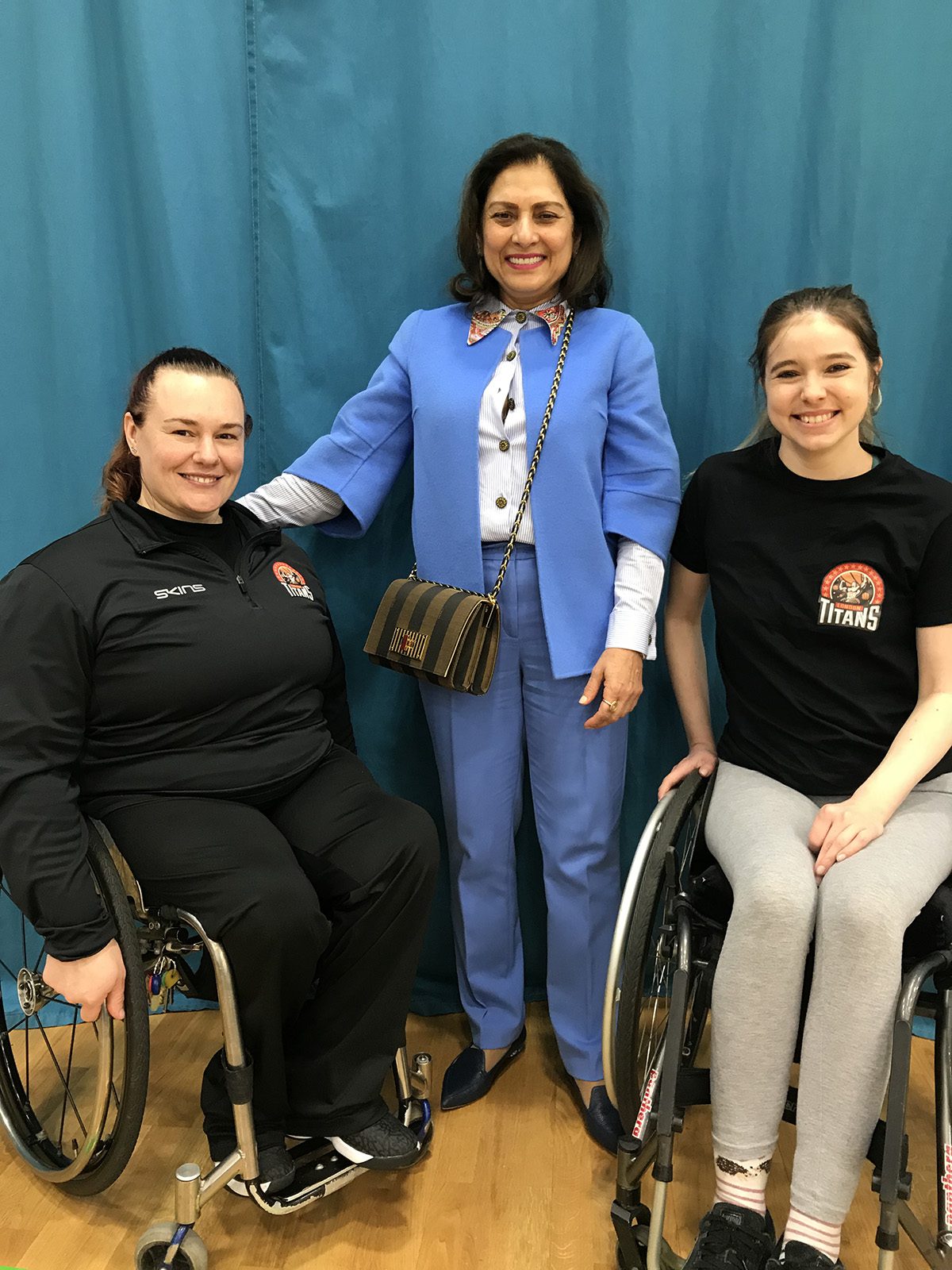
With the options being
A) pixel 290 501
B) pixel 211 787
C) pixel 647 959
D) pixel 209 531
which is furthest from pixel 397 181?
pixel 647 959

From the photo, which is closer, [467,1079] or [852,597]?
[852,597]

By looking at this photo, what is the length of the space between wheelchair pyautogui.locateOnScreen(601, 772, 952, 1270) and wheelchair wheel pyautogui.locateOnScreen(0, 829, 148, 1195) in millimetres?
627

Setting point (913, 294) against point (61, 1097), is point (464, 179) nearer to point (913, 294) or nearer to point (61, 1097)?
point (913, 294)

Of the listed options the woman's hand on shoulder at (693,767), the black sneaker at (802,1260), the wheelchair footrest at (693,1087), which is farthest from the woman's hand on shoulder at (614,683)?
the black sneaker at (802,1260)

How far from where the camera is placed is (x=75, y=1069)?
1.92 metres

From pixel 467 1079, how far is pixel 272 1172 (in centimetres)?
49

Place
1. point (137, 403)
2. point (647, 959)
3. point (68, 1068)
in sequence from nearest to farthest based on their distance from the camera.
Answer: point (647, 959), point (137, 403), point (68, 1068)

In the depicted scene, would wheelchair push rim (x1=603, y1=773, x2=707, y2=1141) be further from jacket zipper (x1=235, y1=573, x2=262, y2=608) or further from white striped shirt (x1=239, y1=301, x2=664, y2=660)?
jacket zipper (x1=235, y1=573, x2=262, y2=608)

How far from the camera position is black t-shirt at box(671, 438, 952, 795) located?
1.46 m

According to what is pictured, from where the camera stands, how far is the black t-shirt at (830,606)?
4.79ft

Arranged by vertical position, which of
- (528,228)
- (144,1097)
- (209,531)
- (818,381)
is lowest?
(144,1097)

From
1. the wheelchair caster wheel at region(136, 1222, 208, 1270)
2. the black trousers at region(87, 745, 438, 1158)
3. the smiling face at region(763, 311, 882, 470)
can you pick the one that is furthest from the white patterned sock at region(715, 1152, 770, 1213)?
the smiling face at region(763, 311, 882, 470)

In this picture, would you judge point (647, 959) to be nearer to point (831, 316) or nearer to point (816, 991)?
point (816, 991)

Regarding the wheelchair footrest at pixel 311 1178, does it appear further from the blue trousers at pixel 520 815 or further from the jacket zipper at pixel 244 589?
the jacket zipper at pixel 244 589
